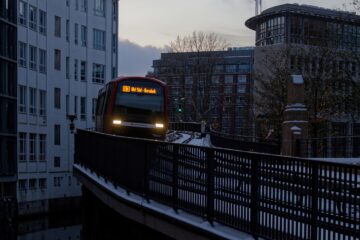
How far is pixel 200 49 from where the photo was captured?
69.1 metres

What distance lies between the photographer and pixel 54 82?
2263 inches

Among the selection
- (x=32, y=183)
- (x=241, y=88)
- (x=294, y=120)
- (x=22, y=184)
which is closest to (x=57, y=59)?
(x=32, y=183)

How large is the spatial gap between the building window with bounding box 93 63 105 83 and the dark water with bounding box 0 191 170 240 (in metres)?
14.0

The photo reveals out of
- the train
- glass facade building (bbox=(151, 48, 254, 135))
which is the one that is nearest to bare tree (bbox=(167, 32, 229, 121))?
glass facade building (bbox=(151, 48, 254, 135))

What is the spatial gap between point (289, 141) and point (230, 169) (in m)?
12.9

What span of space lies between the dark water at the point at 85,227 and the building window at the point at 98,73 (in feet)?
46.0

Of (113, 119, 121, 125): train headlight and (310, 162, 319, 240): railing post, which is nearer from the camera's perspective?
(310, 162, 319, 240): railing post

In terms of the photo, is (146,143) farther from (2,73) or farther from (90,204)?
(2,73)

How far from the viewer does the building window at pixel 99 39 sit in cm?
6444

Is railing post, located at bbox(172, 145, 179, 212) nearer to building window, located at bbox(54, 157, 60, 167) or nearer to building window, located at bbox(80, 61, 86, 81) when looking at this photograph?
building window, located at bbox(54, 157, 60, 167)

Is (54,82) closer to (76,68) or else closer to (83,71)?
(76,68)

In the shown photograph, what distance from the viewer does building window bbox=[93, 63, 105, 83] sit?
64.5 metres

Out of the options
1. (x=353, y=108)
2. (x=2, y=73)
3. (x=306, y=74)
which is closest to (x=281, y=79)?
(x=306, y=74)

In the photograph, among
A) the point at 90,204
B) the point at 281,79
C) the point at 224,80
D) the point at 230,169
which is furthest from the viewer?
the point at 224,80
